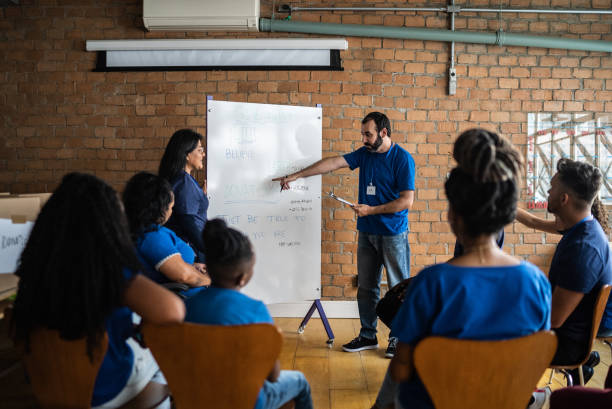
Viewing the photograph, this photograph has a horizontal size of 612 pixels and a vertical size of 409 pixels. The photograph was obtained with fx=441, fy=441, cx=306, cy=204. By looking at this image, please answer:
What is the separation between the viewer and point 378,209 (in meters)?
2.92

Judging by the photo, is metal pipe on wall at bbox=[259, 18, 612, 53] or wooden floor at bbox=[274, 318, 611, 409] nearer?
wooden floor at bbox=[274, 318, 611, 409]

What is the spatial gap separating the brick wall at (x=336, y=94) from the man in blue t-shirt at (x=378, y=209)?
0.55 meters

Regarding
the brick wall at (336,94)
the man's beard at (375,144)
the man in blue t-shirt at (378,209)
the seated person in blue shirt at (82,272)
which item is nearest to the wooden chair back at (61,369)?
the seated person in blue shirt at (82,272)

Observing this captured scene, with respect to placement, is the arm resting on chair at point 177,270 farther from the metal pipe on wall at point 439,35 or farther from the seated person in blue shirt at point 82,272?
the metal pipe on wall at point 439,35

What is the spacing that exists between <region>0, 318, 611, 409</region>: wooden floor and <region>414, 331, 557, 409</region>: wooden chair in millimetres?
1289

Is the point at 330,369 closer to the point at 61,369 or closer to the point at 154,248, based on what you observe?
the point at 154,248

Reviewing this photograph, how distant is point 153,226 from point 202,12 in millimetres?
2313

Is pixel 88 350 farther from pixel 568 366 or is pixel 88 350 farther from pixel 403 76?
pixel 403 76

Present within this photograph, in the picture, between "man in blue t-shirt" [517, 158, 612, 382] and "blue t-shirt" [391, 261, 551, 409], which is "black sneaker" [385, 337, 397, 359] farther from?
"blue t-shirt" [391, 261, 551, 409]

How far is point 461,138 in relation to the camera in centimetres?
115

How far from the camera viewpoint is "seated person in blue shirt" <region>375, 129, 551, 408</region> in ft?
3.58

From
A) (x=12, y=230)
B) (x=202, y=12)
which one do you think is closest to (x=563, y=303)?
(x=12, y=230)

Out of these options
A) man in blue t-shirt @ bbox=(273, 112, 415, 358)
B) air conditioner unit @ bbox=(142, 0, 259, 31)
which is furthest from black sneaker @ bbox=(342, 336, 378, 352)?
air conditioner unit @ bbox=(142, 0, 259, 31)

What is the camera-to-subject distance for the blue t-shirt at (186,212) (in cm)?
234
